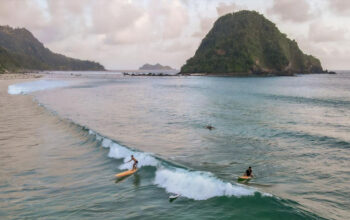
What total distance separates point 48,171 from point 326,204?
18.3 m

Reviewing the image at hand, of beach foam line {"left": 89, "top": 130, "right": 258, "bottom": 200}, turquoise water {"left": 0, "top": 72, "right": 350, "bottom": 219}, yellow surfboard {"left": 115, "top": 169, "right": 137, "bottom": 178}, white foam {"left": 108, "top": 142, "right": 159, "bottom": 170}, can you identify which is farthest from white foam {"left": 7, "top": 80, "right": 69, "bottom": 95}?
yellow surfboard {"left": 115, "top": 169, "right": 137, "bottom": 178}

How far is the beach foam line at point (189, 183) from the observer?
16547 mm

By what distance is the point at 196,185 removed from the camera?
17797 mm

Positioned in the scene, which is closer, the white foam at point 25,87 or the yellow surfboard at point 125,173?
the yellow surfboard at point 125,173

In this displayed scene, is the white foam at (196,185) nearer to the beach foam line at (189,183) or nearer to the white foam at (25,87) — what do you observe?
the beach foam line at (189,183)

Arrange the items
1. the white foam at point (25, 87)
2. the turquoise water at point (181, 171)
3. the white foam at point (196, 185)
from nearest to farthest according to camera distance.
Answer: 1. the turquoise water at point (181, 171)
2. the white foam at point (196, 185)
3. the white foam at point (25, 87)

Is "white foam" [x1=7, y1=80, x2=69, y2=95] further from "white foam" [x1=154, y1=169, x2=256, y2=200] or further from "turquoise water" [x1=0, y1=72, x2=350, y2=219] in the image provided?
"white foam" [x1=154, y1=169, x2=256, y2=200]

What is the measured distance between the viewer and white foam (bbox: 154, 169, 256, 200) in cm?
1652

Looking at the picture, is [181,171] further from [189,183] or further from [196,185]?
[196,185]

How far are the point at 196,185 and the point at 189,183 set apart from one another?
1.77ft

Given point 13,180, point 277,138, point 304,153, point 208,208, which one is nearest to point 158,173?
point 208,208

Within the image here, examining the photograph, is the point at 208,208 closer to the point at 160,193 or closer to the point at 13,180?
the point at 160,193

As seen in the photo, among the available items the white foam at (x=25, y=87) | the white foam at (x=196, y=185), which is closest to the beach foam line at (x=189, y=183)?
the white foam at (x=196, y=185)

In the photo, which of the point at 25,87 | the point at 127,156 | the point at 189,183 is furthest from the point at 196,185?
the point at 25,87
